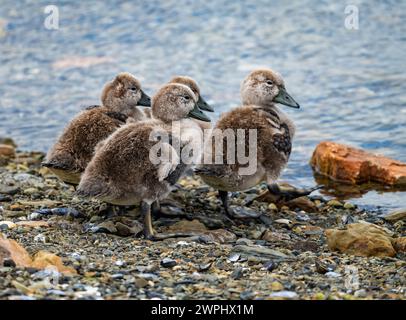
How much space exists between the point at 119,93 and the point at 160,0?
28.1ft

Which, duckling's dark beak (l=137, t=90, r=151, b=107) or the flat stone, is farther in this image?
duckling's dark beak (l=137, t=90, r=151, b=107)

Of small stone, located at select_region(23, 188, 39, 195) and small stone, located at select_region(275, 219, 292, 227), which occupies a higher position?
small stone, located at select_region(23, 188, 39, 195)

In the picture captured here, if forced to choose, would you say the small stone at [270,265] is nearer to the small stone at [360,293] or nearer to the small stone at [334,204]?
the small stone at [360,293]

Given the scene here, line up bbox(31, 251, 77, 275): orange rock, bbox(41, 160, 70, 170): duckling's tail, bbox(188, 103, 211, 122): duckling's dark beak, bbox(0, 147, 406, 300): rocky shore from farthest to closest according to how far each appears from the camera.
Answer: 1. bbox(188, 103, 211, 122): duckling's dark beak
2. bbox(41, 160, 70, 170): duckling's tail
3. bbox(31, 251, 77, 275): orange rock
4. bbox(0, 147, 406, 300): rocky shore

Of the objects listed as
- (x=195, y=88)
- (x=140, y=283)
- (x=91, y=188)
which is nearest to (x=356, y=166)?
(x=195, y=88)

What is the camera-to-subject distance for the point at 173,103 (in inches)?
275

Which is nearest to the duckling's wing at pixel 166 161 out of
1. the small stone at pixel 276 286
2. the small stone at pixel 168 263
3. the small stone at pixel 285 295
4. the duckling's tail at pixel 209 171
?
the duckling's tail at pixel 209 171

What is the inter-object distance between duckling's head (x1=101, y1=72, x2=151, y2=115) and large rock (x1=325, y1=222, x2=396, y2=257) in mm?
2281

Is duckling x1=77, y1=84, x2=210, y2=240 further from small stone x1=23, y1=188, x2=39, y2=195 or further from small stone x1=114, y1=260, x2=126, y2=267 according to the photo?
small stone x1=23, y1=188, x2=39, y2=195

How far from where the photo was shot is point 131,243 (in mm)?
6461

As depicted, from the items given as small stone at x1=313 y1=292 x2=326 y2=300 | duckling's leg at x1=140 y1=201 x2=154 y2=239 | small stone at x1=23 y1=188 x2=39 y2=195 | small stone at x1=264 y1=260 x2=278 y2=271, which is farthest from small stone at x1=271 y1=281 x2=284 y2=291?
small stone at x1=23 y1=188 x2=39 y2=195

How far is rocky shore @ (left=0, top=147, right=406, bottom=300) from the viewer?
17.4ft
